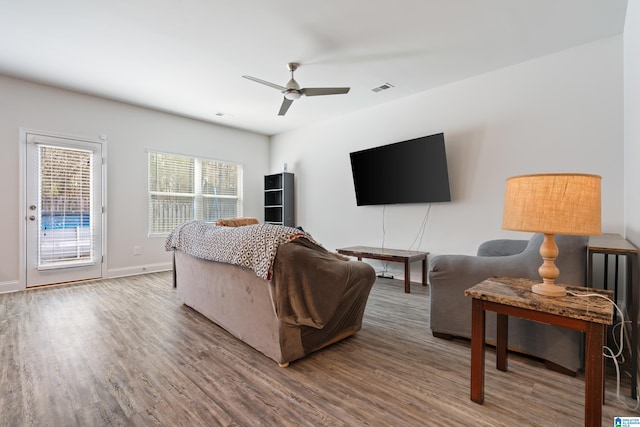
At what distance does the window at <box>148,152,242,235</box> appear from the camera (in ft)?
17.4

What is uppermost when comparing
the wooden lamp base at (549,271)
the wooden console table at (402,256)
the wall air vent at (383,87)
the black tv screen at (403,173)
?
the wall air vent at (383,87)

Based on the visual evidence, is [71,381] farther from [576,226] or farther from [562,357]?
[562,357]

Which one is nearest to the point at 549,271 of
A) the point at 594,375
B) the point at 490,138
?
the point at 594,375

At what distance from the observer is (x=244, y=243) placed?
212cm

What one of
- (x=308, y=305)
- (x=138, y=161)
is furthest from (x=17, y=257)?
(x=308, y=305)

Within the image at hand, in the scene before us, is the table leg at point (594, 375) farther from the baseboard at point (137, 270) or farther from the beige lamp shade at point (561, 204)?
the baseboard at point (137, 270)

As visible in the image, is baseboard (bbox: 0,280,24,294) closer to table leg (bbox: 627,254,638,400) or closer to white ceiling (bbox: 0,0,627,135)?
white ceiling (bbox: 0,0,627,135)

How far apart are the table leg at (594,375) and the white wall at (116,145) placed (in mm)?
5535

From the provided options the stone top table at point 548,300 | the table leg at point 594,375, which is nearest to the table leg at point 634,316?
the stone top table at point 548,300

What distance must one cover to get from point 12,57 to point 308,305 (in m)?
4.36

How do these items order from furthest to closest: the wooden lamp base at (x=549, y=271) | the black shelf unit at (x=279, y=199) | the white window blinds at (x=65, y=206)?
the black shelf unit at (x=279, y=199), the white window blinds at (x=65, y=206), the wooden lamp base at (x=549, y=271)

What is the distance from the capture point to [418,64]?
3633 millimetres

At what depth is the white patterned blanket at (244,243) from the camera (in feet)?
6.29

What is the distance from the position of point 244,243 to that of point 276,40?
2.20 m
